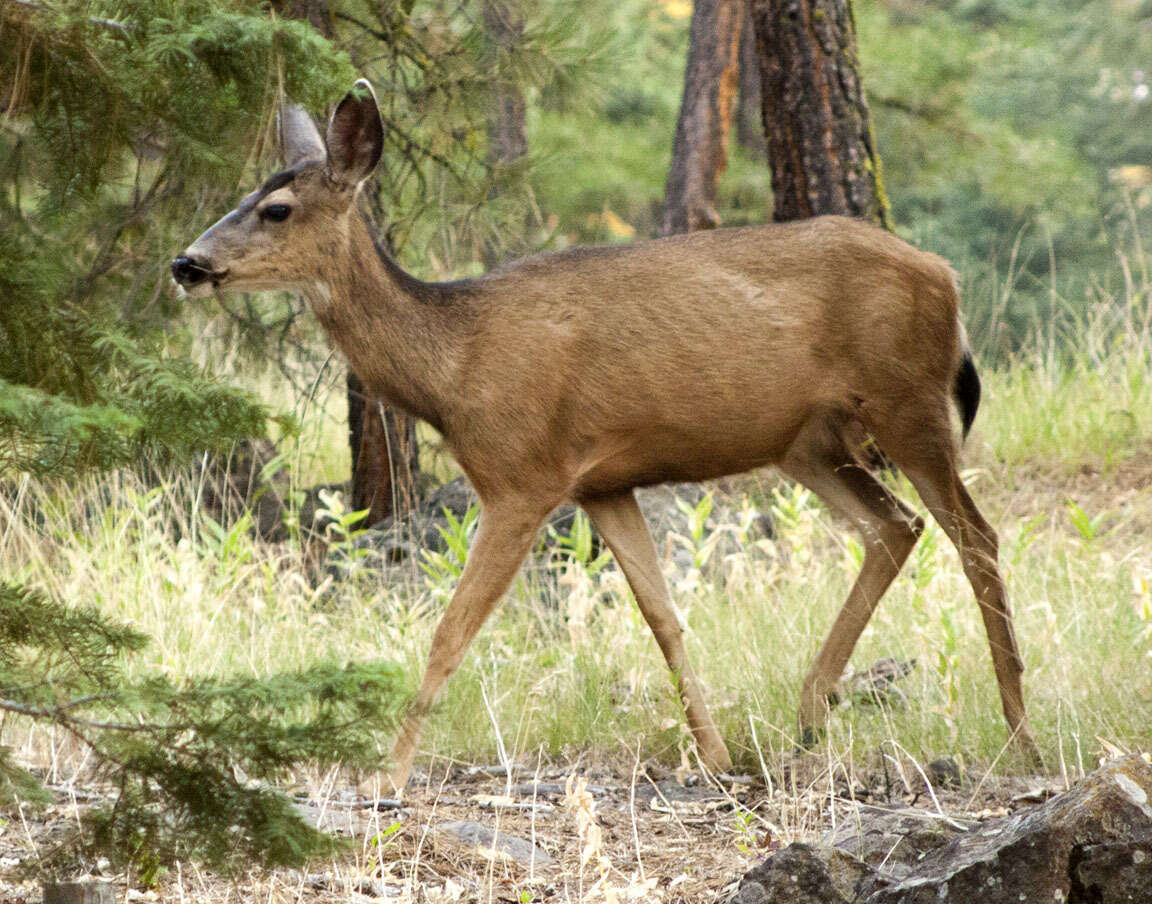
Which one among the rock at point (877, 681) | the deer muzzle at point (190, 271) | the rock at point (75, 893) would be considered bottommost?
the rock at point (877, 681)

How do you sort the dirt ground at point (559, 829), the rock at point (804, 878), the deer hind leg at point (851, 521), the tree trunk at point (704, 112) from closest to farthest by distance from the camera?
the rock at point (804, 878)
the dirt ground at point (559, 829)
the deer hind leg at point (851, 521)
the tree trunk at point (704, 112)

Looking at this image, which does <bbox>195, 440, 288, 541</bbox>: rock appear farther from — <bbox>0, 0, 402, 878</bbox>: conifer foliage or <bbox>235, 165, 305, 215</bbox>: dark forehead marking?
<bbox>0, 0, 402, 878</bbox>: conifer foliage

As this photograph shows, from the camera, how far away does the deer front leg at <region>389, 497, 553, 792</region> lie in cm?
488

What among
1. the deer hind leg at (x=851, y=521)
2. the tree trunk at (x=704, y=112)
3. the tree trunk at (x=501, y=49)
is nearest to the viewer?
the deer hind leg at (x=851, y=521)

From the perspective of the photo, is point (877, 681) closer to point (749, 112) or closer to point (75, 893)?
point (75, 893)

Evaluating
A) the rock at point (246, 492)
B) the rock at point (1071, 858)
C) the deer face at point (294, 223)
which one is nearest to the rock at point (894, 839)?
the rock at point (1071, 858)

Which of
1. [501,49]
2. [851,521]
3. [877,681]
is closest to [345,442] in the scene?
[501,49]

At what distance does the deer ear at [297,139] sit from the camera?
17.0 feet

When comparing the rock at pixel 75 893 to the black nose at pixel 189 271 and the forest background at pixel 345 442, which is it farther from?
the black nose at pixel 189 271

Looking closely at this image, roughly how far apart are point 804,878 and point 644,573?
2409 mm

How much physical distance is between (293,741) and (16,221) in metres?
3.18

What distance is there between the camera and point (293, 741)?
2.57m

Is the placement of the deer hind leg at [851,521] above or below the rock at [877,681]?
above

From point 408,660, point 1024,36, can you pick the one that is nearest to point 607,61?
point 408,660
